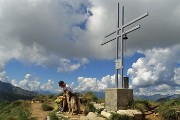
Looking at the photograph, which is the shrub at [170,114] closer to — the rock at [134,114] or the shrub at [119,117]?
the rock at [134,114]

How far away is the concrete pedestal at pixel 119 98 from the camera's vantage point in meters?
17.7

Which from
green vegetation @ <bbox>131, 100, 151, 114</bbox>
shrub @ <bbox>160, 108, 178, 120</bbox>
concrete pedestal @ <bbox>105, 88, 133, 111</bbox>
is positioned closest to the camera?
shrub @ <bbox>160, 108, 178, 120</bbox>

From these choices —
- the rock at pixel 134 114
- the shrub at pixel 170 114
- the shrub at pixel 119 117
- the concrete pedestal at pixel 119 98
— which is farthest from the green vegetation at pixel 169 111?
the concrete pedestal at pixel 119 98

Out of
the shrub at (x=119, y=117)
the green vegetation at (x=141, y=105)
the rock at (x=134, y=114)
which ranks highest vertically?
the green vegetation at (x=141, y=105)

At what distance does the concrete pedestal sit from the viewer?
17.7 meters

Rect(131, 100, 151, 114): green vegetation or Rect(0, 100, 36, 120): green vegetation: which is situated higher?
Rect(131, 100, 151, 114): green vegetation

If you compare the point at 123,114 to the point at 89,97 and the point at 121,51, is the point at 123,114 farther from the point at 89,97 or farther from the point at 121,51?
the point at 89,97

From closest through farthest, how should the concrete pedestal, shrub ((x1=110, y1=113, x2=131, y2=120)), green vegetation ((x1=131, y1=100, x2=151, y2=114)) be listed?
shrub ((x1=110, y1=113, x2=131, y2=120)), green vegetation ((x1=131, y1=100, x2=151, y2=114)), the concrete pedestal

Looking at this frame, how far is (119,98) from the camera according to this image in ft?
58.3

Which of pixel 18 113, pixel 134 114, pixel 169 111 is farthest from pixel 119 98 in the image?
pixel 18 113

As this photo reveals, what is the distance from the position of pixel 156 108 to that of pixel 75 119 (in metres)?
4.54

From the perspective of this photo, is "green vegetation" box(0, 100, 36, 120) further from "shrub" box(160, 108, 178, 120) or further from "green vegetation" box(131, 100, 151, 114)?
"shrub" box(160, 108, 178, 120)

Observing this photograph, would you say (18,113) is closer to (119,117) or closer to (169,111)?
(119,117)

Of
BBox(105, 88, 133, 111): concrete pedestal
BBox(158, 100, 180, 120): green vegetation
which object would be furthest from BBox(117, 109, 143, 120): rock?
BBox(105, 88, 133, 111): concrete pedestal
